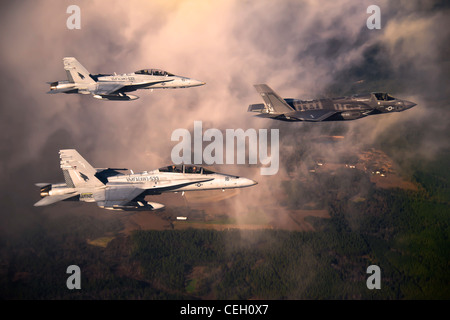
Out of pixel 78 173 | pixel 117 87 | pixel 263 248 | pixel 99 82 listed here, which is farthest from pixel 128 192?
pixel 263 248

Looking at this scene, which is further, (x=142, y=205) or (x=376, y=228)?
(x=376, y=228)

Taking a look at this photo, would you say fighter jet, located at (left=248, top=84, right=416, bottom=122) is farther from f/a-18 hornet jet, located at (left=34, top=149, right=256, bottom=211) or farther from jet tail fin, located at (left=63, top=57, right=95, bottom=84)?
jet tail fin, located at (left=63, top=57, right=95, bottom=84)

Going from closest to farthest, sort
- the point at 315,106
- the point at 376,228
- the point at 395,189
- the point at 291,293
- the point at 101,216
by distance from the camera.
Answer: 1. the point at 315,106
2. the point at 101,216
3. the point at 291,293
4. the point at 376,228
5. the point at 395,189

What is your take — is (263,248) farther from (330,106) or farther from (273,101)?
(273,101)

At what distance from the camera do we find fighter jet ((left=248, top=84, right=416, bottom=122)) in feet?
153

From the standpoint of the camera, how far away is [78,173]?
4241 cm

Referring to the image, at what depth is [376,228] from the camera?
119875 millimetres

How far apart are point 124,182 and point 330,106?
25.6 meters

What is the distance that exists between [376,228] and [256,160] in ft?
149

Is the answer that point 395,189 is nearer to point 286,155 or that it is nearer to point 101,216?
point 286,155

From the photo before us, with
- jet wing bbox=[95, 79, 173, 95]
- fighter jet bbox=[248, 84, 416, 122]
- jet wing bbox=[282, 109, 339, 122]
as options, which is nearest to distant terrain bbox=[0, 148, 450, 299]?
jet wing bbox=[95, 79, 173, 95]

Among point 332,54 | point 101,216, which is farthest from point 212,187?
point 332,54

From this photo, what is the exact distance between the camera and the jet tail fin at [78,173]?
139 feet

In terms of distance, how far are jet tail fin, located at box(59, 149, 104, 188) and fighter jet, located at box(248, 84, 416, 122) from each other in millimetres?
20155
